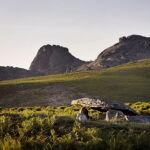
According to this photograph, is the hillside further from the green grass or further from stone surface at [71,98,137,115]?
the green grass

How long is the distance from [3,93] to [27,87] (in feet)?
21.8

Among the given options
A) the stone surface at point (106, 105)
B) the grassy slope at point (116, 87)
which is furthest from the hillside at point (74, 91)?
the stone surface at point (106, 105)

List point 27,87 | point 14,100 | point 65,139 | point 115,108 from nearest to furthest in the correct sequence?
point 65,139
point 115,108
point 14,100
point 27,87

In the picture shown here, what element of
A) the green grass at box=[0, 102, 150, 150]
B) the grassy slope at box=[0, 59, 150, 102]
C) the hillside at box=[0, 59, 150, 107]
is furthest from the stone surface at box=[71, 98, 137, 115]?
the grassy slope at box=[0, 59, 150, 102]

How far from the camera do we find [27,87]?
249 ft

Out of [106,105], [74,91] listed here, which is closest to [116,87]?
[74,91]

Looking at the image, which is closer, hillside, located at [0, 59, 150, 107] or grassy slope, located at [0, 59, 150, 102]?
hillside, located at [0, 59, 150, 107]

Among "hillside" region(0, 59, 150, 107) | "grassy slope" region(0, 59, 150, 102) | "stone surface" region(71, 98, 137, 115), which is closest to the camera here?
"stone surface" region(71, 98, 137, 115)

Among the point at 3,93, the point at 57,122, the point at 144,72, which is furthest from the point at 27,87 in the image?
the point at 57,122

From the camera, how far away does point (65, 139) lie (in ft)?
39.9

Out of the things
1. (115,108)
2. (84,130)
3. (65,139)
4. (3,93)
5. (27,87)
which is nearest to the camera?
(65,139)

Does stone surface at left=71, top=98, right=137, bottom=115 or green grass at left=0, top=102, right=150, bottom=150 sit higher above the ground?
green grass at left=0, top=102, right=150, bottom=150

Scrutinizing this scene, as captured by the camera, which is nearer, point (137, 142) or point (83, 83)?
point (137, 142)

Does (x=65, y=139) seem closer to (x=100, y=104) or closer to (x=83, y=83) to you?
(x=100, y=104)
